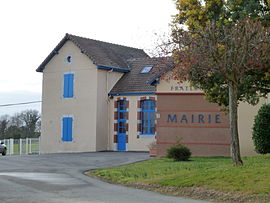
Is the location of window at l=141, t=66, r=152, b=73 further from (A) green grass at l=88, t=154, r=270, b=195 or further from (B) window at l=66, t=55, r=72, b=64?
(A) green grass at l=88, t=154, r=270, b=195

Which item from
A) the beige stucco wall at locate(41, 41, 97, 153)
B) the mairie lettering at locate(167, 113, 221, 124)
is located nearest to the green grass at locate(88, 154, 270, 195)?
the mairie lettering at locate(167, 113, 221, 124)

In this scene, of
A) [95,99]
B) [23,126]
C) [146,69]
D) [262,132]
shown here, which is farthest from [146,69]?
[23,126]

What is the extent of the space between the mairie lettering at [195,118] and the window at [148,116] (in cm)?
480

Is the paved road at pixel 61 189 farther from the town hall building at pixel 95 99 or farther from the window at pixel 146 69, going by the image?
the window at pixel 146 69

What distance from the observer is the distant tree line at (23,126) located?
52537mm

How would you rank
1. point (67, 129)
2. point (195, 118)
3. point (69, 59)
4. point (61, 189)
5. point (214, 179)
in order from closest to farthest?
point (214, 179) → point (61, 189) → point (195, 118) → point (67, 129) → point (69, 59)

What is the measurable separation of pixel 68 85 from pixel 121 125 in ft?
15.2

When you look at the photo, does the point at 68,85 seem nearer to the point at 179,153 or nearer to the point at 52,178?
the point at 179,153

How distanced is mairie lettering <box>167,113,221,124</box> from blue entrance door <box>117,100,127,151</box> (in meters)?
6.30

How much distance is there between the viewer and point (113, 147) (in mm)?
30953

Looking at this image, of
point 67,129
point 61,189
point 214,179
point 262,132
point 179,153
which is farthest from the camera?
point 67,129

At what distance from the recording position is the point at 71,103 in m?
31.9

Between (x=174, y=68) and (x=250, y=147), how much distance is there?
342 inches

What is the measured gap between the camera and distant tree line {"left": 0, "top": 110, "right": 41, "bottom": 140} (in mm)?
52537
